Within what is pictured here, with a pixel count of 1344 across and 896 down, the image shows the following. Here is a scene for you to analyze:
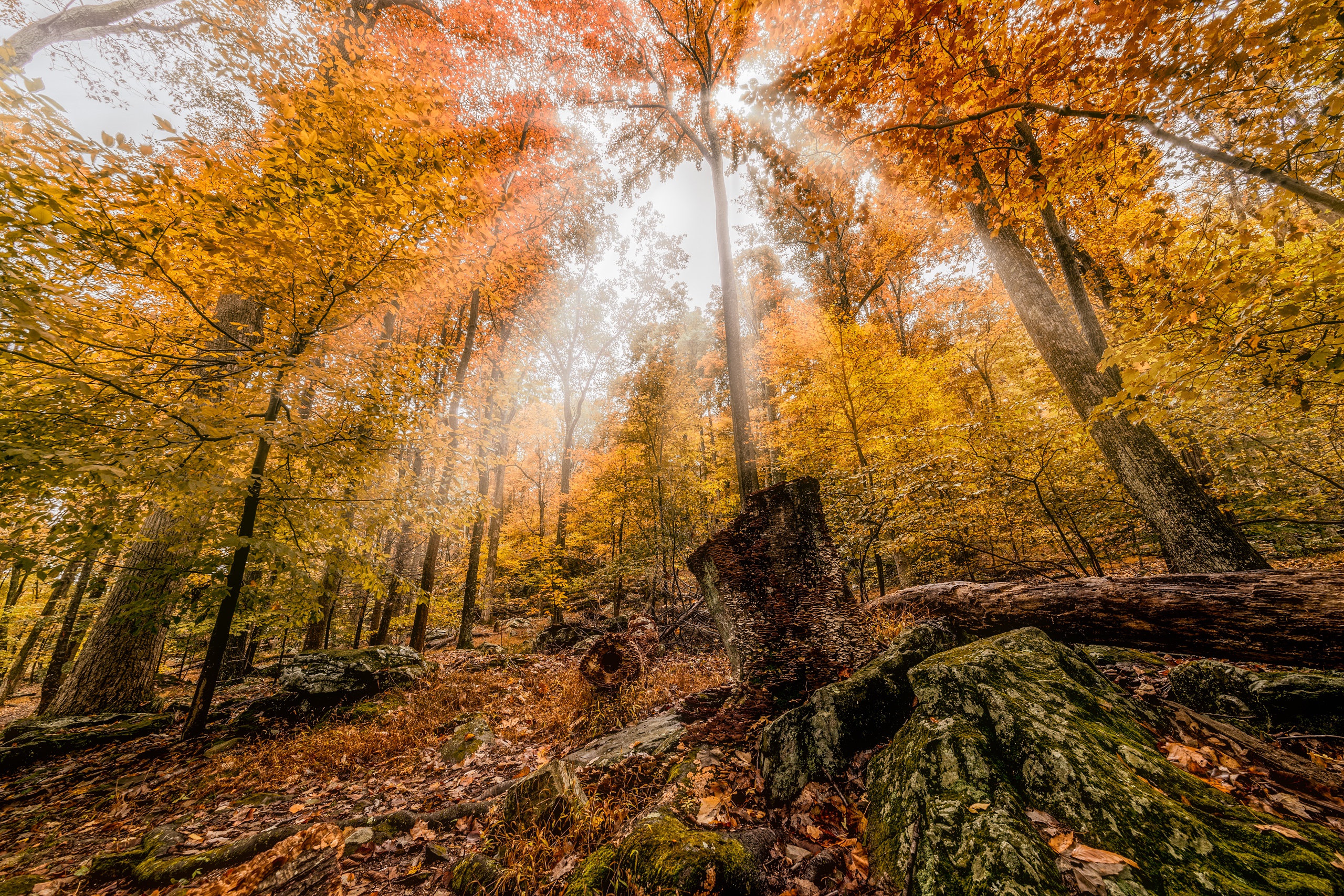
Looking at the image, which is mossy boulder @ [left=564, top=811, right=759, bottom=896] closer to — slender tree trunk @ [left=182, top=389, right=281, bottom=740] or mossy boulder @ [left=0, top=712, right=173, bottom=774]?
slender tree trunk @ [left=182, top=389, right=281, bottom=740]

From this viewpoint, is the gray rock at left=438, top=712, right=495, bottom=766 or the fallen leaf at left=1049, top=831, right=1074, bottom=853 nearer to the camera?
the fallen leaf at left=1049, top=831, right=1074, bottom=853

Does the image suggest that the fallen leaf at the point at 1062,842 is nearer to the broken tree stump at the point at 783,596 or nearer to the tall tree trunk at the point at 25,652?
the broken tree stump at the point at 783,596

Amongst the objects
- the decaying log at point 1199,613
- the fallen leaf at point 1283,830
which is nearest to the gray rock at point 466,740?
the decaying log at point 1199,613

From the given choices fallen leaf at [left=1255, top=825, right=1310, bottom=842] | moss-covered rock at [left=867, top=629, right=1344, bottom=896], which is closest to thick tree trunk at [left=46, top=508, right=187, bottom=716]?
moss-covered rock at [left=867, top=629, right=1344, bottom=896]

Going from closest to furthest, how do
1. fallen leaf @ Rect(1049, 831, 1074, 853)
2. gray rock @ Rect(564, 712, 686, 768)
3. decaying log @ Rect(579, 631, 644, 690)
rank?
1. fallen leaf @ Rect(1049, 831, 1074, 853)
2. gray rock @ Rect(564, 712, 686, 768)
3. decaying log @ Rect(579, 631, 644, 690)

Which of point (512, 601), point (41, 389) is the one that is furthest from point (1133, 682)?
point (512, 601)

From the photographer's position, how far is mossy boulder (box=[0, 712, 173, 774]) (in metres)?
4.80

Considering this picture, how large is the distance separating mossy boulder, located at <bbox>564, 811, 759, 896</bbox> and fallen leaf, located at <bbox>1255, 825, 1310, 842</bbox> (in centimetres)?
205

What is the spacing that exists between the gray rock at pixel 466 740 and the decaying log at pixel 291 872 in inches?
66.9

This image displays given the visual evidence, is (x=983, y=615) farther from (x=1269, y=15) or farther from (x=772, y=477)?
(x=772, y=477)

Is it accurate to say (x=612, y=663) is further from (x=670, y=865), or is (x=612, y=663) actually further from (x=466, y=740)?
(x=670, y=865)

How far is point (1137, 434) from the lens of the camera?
18.5ft

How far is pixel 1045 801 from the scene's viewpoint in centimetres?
192

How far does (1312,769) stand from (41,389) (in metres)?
9.32
